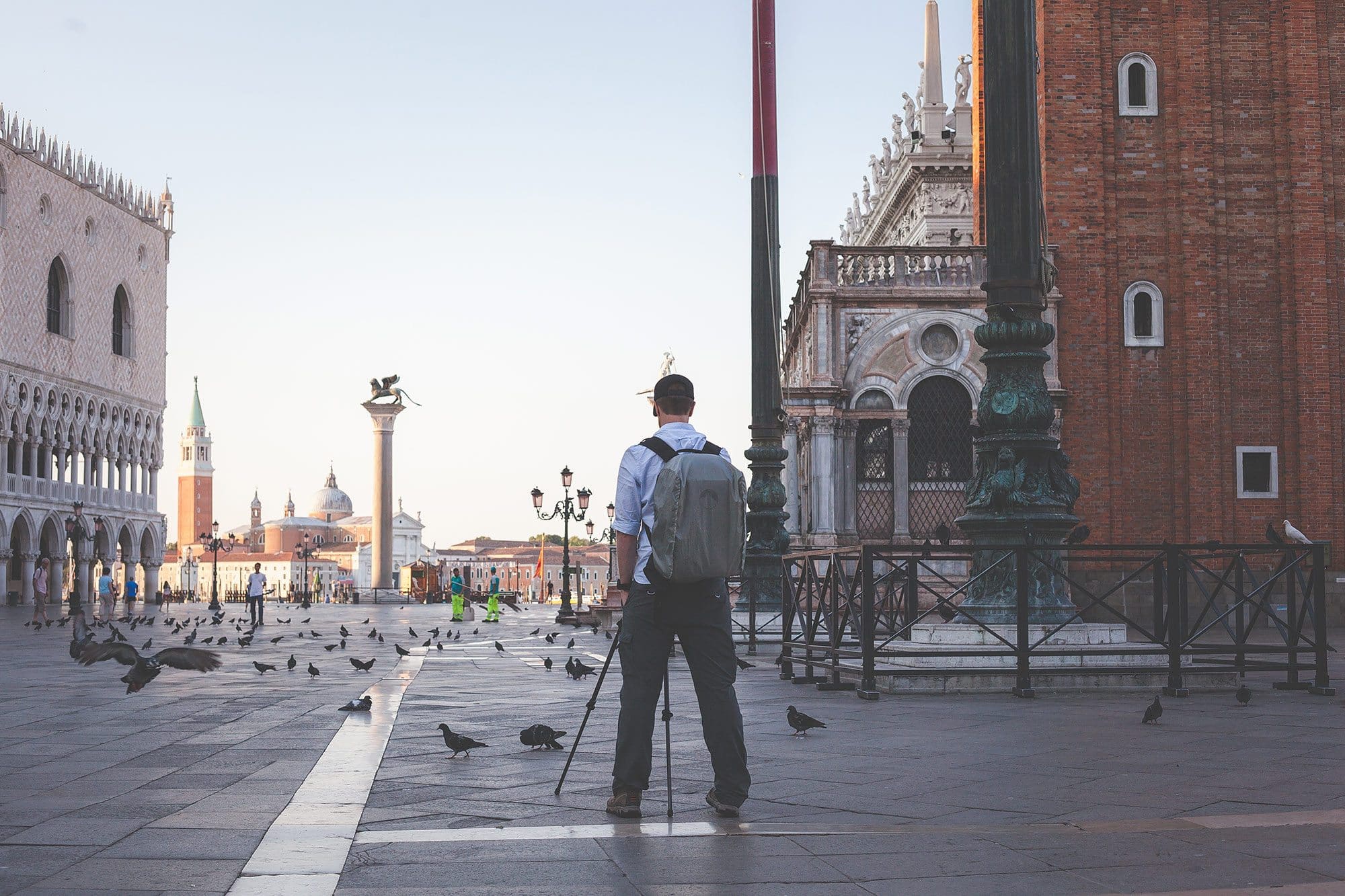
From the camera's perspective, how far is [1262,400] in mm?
27484

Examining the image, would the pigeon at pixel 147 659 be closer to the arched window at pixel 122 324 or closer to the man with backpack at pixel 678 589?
the man with backpack at pixel 678 589

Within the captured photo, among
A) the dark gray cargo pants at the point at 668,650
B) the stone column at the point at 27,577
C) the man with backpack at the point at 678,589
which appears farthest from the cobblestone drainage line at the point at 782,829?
the stone column at the point at 27,577

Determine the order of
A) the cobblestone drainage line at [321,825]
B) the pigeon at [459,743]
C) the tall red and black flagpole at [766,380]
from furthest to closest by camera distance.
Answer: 1. the tall red and black flagpole at [766,380]
2. the pigeon at [459,743]
3. the cobblestone drainage line at [321,825]

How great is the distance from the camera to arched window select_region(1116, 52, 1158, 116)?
2784 cm

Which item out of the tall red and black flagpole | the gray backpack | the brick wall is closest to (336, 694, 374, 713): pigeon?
the gray backpack

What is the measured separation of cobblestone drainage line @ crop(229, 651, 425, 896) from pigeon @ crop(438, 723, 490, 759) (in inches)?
13.3

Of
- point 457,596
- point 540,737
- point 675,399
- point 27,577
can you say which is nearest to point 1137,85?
point 457,596

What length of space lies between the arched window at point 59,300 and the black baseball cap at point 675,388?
6589 cm

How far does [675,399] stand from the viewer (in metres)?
6.23

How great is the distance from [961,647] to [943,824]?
5.78 m

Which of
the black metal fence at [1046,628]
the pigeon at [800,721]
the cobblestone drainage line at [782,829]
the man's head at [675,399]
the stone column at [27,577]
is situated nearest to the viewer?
the cobblestone drainage line at [782,829]

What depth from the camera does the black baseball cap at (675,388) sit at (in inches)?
246

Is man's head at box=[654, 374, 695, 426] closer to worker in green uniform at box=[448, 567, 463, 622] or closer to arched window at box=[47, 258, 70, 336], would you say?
worker in green uniform at box=[448, 567, 463, 622]

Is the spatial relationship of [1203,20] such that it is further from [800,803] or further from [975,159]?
[800,803]
